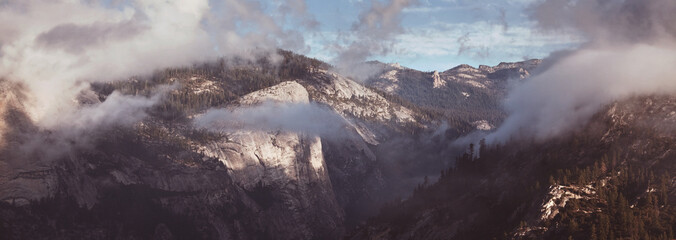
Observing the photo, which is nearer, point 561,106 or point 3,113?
point 3,113

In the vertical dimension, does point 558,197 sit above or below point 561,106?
below

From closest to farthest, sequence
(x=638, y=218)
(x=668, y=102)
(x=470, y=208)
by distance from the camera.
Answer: (x=638, y=218), (x=668, y=102), (x=470, y=208)

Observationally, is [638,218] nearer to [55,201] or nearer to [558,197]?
[558,197]

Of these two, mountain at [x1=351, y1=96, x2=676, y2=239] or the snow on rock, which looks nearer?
mountain at [x1=351, y1=96, x2=676, y2=239]

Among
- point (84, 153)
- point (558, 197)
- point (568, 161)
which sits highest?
point (84, 153)

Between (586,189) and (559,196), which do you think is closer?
(559,196)

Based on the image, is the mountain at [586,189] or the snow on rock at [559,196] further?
the snow on rock at [559,196]

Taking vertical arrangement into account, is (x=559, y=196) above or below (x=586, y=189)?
below

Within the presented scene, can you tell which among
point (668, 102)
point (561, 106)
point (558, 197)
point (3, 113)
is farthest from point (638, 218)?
point (3, 113)
